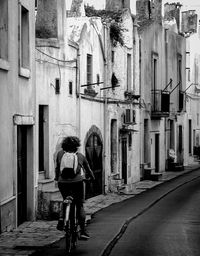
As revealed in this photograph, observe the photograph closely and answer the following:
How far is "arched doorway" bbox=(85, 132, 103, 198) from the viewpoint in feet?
75.4

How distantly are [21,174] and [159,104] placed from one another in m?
20.9

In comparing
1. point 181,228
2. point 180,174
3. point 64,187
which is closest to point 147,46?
point 180,174

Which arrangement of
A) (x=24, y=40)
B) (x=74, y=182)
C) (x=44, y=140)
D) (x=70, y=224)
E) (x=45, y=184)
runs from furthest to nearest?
(x=44, y=140)
(x=45, y=184)
(x=24, y=40)
(x=74, y=182)
(x=70, y=224)

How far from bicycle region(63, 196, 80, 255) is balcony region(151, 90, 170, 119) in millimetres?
23909

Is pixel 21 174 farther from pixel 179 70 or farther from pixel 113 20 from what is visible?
pixel 179 70

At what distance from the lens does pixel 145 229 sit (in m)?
14.0

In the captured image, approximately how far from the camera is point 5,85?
1330 cm

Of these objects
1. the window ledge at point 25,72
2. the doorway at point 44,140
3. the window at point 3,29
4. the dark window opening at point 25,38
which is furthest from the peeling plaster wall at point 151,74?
the window at point 3,29

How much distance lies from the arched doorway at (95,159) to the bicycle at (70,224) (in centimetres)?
1160

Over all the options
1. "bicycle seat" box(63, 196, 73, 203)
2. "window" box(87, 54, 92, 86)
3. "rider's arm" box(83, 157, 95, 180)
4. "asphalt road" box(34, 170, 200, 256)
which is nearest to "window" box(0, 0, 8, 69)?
"rider's arm" box(83, 157, 95, 180)

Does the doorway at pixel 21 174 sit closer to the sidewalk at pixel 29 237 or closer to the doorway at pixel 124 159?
the sidewalk at pixel 29 237

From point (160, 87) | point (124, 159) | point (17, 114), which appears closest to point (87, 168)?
point (17, 114)

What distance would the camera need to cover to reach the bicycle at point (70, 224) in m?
10.5

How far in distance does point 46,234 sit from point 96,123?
36.5ft
